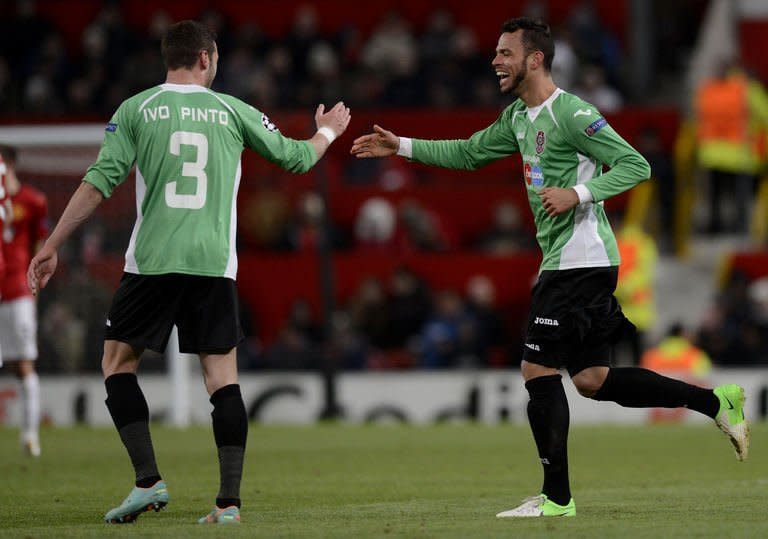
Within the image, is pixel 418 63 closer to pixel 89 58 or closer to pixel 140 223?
pixel 89 58

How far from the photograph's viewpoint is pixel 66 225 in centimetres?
717

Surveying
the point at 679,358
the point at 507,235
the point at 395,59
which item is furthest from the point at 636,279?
the point at 395,59

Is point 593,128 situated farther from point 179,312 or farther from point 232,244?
point 179,312

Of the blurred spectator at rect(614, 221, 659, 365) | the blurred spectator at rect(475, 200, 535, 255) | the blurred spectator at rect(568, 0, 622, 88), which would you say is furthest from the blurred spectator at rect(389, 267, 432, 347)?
the blurred spectator at rect(568, 0, 622, 88)

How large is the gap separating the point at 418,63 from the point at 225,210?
16378 mm

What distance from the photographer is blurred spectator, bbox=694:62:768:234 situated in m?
20.9

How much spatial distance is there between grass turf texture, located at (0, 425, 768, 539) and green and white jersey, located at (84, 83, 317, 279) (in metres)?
1.25

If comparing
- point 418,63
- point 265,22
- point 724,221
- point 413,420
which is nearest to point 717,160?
point 724,221

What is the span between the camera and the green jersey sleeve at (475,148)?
25.9 ft

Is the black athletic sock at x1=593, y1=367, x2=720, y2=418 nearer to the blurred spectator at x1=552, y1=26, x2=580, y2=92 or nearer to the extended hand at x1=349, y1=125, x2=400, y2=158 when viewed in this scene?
the extended hand at x1=349, y1=125, x2=400, y2=158

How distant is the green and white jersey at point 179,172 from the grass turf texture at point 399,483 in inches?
49.2

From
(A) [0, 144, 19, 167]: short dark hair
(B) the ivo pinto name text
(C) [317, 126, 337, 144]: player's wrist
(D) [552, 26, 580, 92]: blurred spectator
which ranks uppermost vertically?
(D) [552, 26, 580, 92]: blurred spectator

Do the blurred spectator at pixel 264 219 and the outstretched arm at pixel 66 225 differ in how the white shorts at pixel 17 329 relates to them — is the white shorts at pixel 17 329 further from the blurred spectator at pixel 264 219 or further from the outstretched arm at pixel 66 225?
the blurred spectator at pixel 264 219

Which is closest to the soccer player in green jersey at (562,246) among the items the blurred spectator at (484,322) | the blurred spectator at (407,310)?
the blurred spectator at (484,322)
